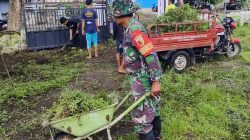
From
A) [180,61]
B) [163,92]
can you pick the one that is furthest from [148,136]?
[180,61]

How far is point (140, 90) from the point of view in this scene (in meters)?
4.11

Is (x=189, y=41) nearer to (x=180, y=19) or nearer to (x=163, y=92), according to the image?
(x=180, y=19)

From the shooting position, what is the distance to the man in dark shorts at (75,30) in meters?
11.7

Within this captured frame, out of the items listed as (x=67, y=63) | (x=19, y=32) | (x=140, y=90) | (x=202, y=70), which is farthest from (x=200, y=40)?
(x=19, y=32)

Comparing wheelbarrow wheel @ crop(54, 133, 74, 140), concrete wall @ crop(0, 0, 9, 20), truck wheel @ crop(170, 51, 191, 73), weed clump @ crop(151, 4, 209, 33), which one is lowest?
wheelbarrow wheel @ crop(54, 133, 74, 140)

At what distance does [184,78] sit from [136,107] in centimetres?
368

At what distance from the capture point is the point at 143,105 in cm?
408

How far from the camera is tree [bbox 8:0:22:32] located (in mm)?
12945

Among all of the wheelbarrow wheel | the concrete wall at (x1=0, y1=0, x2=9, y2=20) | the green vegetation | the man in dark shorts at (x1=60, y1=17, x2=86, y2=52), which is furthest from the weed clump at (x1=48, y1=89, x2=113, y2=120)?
the concrete wall at (x1=0, y1=0, x2=9, y2=20)

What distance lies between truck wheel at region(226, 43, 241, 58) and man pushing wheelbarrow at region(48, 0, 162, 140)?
19.3 feet

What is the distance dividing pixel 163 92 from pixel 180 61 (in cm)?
190

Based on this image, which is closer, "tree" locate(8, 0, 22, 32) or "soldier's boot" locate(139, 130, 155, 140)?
"soldier's boot" locate(139, 130, 155, 140)

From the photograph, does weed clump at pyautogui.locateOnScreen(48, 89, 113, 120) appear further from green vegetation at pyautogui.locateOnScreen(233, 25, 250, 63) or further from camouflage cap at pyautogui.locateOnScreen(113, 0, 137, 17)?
green vegetation at pyautogui.locateOnScreen(233, 25, 250, 63)

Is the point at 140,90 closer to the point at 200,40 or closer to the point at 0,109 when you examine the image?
the point at 0,109
